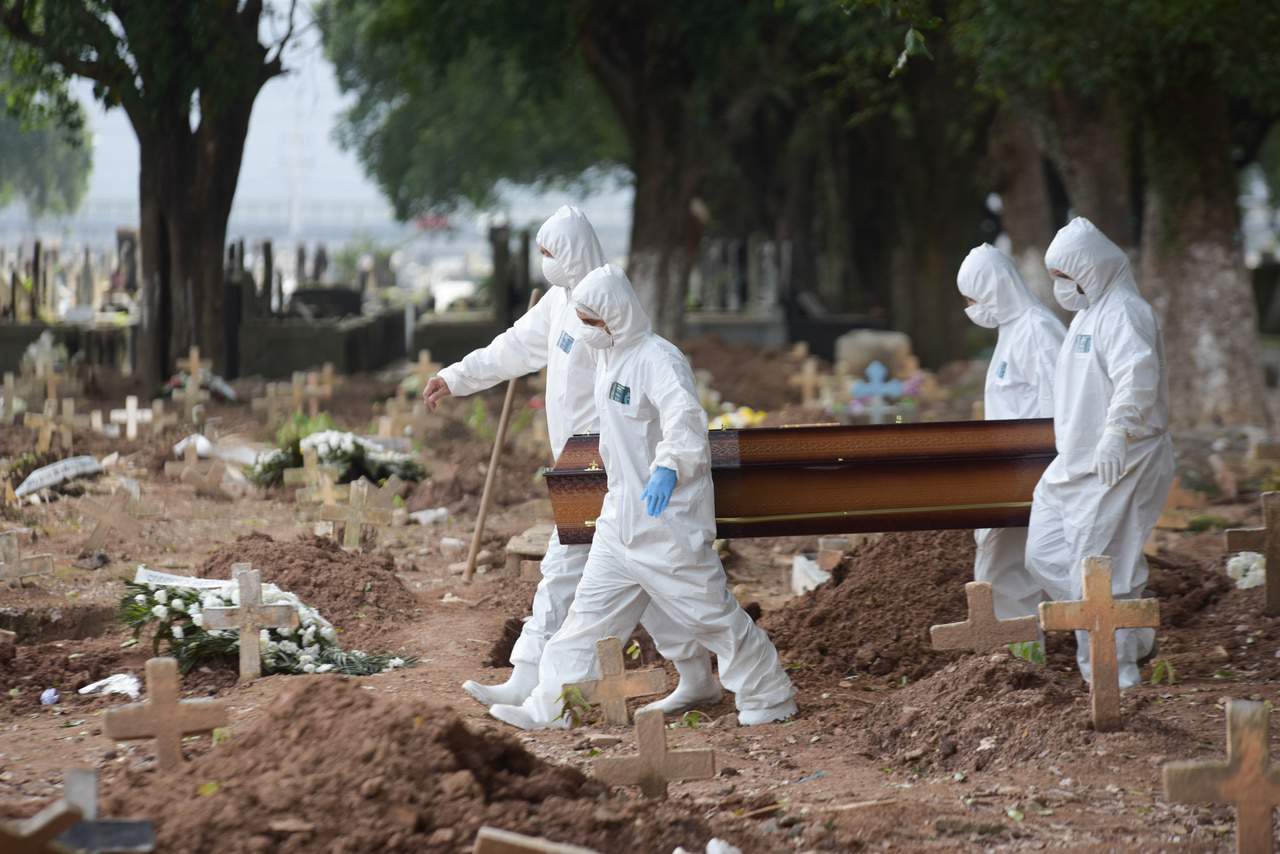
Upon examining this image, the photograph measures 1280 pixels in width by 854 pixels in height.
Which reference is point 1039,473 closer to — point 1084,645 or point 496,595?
point 1084,645

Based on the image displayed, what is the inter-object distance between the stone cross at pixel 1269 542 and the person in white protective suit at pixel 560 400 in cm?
280

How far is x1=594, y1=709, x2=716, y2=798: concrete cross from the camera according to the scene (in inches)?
193

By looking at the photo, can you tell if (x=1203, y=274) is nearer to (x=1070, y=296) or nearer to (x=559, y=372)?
(x=1070, y=296)

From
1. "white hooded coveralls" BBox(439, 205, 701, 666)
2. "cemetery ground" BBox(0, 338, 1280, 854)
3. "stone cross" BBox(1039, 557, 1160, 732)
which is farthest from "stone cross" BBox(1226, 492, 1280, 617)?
"white hooded coveralls" BBox(439, 205, 701, 666)

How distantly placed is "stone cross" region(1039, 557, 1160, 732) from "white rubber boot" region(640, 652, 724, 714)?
4.94 ft

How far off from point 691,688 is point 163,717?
2561 mm

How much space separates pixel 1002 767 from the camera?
223 inches

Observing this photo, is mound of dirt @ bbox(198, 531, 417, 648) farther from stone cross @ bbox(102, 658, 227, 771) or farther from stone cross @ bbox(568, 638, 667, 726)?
stone cross @ bbox(102, 658, 227, 771)

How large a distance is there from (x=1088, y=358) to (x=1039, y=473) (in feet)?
1.85

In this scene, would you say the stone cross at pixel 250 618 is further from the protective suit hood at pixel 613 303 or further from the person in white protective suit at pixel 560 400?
the protective suit hood at pixel 613 303

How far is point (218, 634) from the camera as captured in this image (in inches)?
278

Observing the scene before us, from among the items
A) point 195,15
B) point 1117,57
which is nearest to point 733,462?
point 1117,57

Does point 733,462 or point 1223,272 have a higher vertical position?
point 1223,272

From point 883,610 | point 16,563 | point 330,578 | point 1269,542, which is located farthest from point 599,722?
point 1269,542
